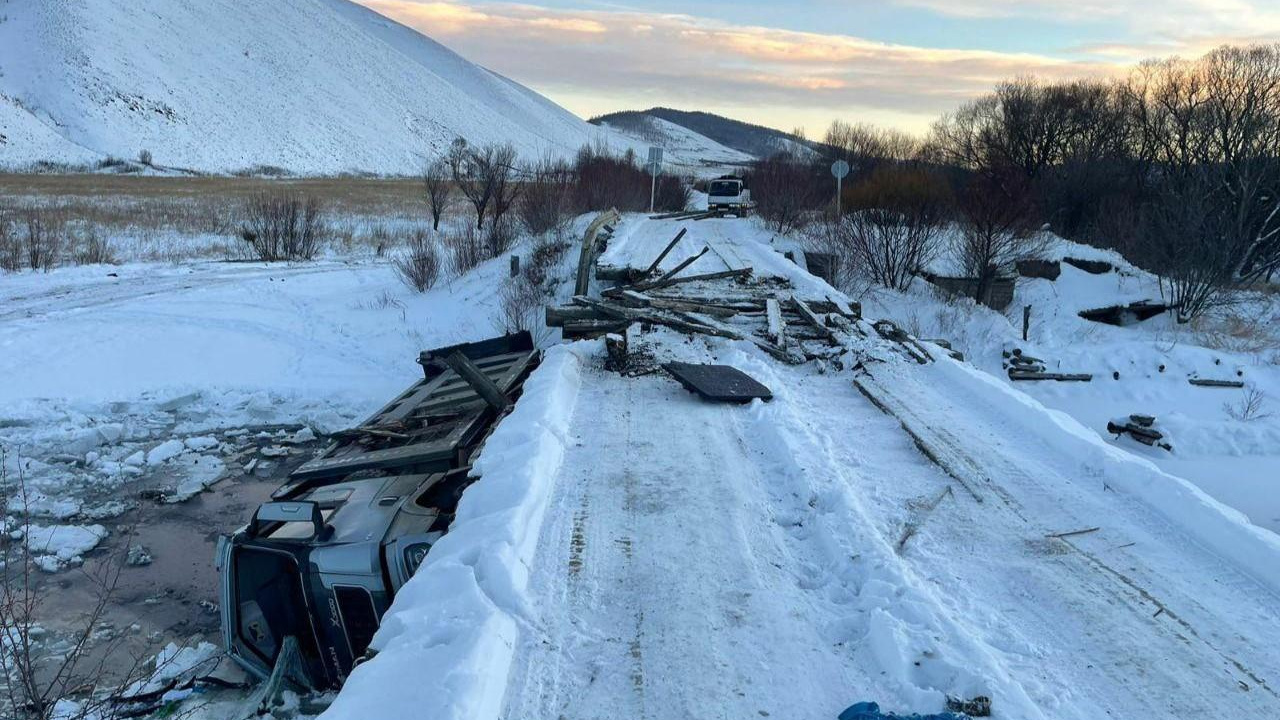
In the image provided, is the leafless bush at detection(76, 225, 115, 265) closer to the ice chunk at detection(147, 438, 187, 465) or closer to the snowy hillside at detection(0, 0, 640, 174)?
the ice chunk at detection(147, 438, 187, 465)

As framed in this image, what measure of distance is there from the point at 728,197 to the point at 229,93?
9050 centimetres

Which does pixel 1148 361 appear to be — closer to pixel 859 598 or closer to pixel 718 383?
pixel 718 383

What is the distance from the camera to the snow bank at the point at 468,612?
3363 mm

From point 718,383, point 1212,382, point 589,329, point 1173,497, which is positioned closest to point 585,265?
point 589,329

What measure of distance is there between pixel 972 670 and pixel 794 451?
3.00m

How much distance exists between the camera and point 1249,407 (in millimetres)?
15258

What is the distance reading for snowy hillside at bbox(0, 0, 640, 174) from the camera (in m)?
80.2

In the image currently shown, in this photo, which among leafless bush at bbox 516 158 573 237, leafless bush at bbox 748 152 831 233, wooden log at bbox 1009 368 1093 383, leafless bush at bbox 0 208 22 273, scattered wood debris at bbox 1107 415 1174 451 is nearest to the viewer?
scattered wood debris at bbox 1107 415 1174 451

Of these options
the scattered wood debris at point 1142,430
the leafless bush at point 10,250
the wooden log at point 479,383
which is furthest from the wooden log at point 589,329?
the leafless bush at point 10,250

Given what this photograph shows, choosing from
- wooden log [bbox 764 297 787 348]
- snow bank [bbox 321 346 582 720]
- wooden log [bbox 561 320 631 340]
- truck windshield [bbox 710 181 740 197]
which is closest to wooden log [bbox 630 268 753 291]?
wooden log [bbox 764 297 787 348]

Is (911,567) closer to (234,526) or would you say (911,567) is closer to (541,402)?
(541,402)

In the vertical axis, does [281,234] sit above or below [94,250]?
above

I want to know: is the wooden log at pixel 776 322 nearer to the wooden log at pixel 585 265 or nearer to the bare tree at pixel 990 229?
the wooden log at pixel 585 265

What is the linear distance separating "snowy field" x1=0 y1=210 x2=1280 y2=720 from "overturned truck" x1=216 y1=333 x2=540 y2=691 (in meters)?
0.61
